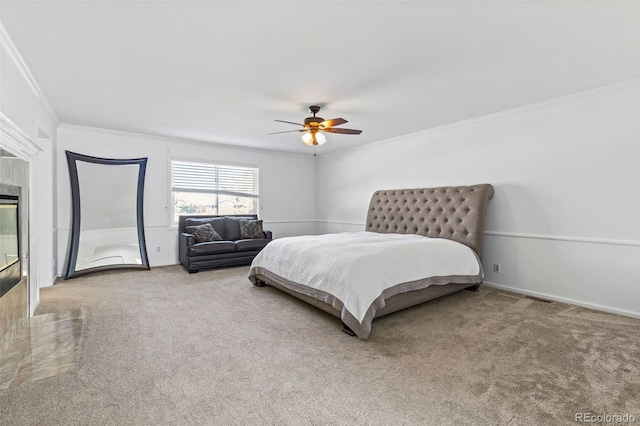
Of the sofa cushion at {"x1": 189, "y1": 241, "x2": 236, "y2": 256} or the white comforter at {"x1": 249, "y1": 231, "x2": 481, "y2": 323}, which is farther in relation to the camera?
the sofa cushion at {"x1": 189, "y1": 241, "x2": 236, "y2": 256}

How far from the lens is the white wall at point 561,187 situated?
321 centimetres

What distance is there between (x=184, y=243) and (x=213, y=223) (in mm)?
695

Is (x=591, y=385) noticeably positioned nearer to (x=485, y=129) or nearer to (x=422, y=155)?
(x=485, y=129)

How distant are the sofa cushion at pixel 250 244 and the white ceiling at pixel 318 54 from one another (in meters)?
2.37

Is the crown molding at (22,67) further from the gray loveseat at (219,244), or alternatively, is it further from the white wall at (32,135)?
the gray loveseat at (219,244)

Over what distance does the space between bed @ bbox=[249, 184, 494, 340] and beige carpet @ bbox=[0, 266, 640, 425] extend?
0.78ft

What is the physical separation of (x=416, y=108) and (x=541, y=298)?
2.81 meters

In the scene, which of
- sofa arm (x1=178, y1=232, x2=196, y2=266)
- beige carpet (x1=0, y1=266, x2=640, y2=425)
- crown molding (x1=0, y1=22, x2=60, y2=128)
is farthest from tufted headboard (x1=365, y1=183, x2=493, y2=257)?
crown molding (x1=0, y1=22, x2=60, y2=128)

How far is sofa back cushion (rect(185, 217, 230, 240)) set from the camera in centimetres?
565

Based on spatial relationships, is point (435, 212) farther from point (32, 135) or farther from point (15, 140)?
point (32, 135)

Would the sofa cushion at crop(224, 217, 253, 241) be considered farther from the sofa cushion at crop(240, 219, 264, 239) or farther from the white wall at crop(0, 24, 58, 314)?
the white wall at crop(0, 24, 58, 314)

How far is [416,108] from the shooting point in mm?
3926

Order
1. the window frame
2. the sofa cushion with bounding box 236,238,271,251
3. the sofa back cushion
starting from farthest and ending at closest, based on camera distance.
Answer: the window frame < the sofa back cushion < the sofa cushion with bounding box 236,238,271,251
